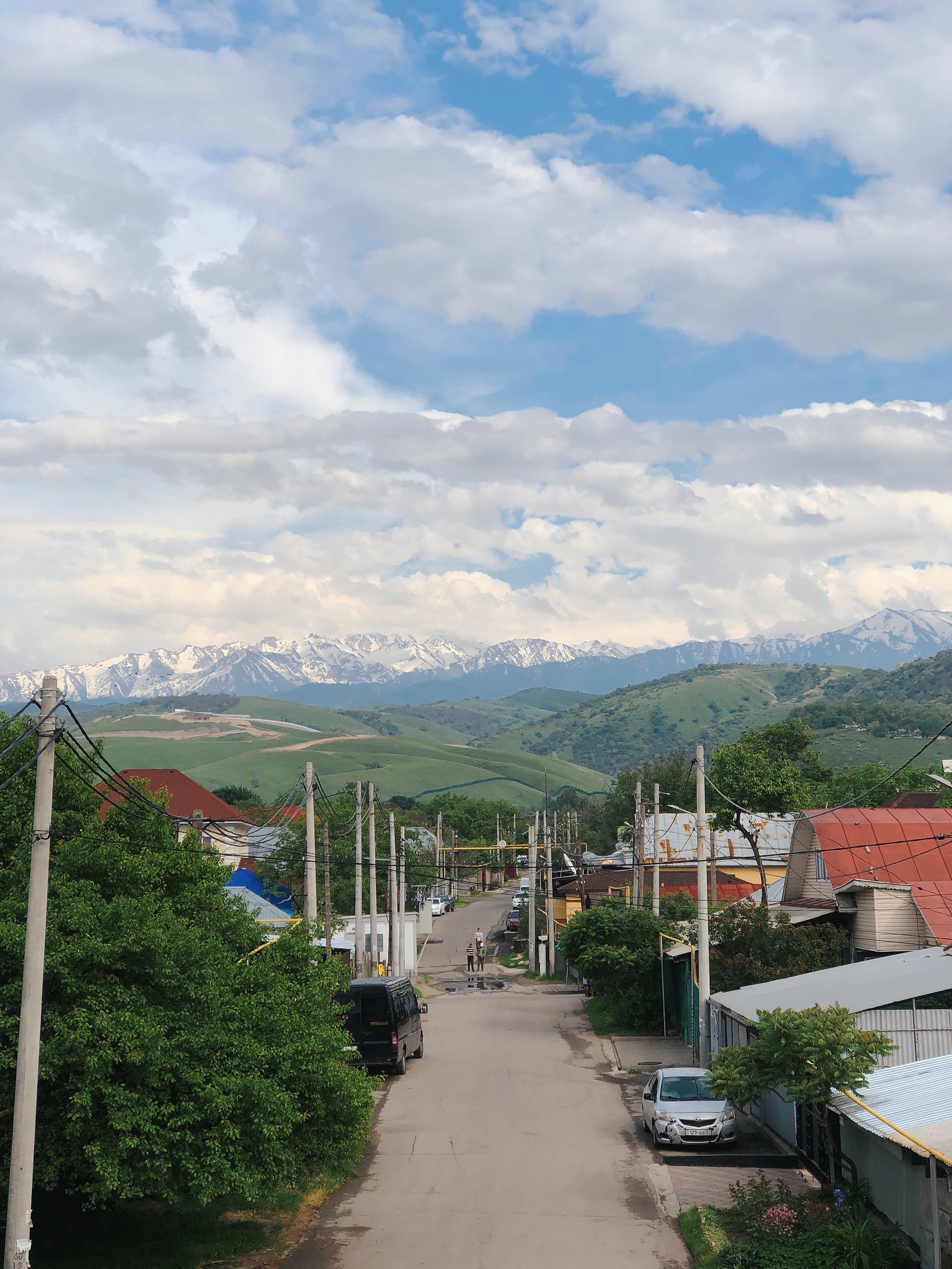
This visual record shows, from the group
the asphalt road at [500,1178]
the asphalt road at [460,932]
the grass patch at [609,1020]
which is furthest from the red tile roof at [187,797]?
the asphalt road at [500,1178]

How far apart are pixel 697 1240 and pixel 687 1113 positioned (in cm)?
548

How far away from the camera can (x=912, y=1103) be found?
13820mm

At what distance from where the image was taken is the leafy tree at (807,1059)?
14453mm

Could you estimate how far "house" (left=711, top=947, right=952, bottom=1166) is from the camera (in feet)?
62.5

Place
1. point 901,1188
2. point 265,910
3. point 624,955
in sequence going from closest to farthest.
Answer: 1. point 901,1188
2. point 624,955
3. point 265,910

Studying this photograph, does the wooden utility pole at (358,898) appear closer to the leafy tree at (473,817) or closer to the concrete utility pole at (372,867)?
the concrete utility pole at (372,867)

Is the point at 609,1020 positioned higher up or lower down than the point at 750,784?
lower down

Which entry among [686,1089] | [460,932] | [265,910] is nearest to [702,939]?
[686,1089]

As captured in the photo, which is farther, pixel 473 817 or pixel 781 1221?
pixel 473 817

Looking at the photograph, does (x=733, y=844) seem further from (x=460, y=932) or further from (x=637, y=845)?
(x=637, y=845)

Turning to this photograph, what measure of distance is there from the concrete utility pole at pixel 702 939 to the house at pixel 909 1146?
→ 9.97 metres

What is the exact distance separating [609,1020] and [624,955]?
2.77 m

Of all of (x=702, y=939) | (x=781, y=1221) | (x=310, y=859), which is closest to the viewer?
(x=781, y=1221)

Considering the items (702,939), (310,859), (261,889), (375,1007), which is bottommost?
(261,889)
